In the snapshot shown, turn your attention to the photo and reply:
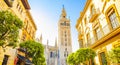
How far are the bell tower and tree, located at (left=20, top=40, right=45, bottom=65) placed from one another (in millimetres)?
52742

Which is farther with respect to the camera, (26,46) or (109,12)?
(26,46)

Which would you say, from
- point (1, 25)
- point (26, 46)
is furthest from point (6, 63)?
point (1, 25)

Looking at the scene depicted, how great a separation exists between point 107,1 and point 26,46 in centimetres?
1034

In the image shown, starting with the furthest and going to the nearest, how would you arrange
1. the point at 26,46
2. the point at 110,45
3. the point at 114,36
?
the point at 26,46
the point at 110,45
the point at 114,36

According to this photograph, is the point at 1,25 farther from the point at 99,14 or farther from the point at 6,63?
the point at 99,14

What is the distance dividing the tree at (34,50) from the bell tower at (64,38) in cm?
5274

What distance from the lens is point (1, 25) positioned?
712cm

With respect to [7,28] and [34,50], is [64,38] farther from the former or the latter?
[7,28]

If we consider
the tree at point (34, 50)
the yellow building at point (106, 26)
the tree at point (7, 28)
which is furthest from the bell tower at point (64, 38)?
the tree at point (7, 28)

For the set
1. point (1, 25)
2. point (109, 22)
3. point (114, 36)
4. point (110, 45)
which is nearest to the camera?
point (1, 25)

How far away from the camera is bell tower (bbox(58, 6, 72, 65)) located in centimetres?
6734

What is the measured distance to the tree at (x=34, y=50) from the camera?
12.9m

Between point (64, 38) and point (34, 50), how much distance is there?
60965 millimetres

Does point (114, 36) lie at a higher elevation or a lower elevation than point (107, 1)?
lower
